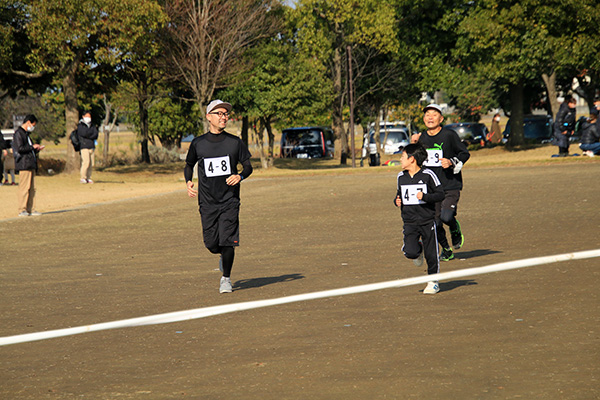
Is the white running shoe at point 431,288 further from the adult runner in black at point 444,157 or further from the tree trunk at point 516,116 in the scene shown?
the tree trunk at point 516,116

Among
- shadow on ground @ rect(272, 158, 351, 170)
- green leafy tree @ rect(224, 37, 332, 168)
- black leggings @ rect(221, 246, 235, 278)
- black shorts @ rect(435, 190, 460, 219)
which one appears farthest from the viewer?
shadow on ground @ rect(272, 158, 351, 170)

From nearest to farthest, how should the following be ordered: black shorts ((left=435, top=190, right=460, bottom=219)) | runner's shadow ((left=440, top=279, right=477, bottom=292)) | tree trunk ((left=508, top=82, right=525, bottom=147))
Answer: runner's shadow ((left=440, top=279, right=477, bottom=292)) < black shorts ((left=435, top=190, right=460, bottom=219)) < tree trunk ((left=508, top=82, right=525, bottom=147))

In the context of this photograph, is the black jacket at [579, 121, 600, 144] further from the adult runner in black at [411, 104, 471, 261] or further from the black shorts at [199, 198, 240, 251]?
the black shorts at [199, 198, 240, 251]

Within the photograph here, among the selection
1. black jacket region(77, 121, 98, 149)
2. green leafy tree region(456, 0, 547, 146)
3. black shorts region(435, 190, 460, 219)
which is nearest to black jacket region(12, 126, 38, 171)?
black jacket region(77, 121, 98, 149)

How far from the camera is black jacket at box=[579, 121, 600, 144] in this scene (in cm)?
2714

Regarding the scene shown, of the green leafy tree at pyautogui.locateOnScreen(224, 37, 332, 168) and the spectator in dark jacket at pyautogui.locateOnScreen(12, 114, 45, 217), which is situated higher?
the green leafy tree at pyautogui.locateOnScreen(224, 37, 332, 168)

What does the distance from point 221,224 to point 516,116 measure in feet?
119

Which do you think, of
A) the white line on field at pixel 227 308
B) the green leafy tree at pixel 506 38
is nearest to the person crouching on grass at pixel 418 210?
the white line on field at pixel 227 308

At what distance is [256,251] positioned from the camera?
38.0 ft

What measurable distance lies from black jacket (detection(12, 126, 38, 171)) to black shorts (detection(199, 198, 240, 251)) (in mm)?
9725

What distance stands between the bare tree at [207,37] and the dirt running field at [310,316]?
2080 cm

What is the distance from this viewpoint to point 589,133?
2755cm

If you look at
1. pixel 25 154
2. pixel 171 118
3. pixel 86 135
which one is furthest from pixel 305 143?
pixel 25 154

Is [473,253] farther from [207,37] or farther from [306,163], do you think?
[306,163]
